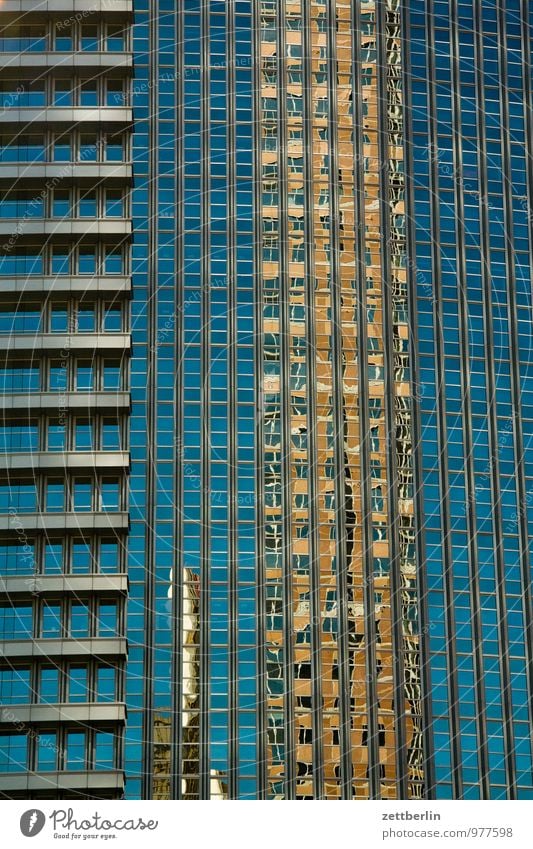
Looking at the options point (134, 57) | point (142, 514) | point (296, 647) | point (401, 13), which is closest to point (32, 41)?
point (134, 57)

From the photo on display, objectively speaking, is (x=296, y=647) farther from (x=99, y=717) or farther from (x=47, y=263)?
(x=47, y=263)

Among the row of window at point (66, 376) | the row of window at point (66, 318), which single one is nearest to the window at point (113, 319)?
the row of window at point (66, 318)

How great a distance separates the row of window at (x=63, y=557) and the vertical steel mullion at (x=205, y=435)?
5.37 metres

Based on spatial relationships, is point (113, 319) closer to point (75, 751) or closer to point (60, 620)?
point (60, 620)

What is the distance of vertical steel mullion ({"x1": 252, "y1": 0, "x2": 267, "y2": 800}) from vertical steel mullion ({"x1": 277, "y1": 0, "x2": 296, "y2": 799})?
4.36ft

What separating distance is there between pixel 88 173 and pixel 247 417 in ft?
62.9

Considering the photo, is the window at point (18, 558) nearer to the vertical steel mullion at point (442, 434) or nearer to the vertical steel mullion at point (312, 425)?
the vertical steel mullion at point (312, 425)

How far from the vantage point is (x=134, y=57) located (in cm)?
11938

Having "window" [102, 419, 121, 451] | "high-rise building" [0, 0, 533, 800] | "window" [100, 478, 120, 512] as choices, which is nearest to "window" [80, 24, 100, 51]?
"high-rise building" [0, 0, 533, 800]

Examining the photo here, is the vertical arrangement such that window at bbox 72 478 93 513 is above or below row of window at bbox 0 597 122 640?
above

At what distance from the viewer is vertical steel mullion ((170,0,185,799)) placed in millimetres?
108188

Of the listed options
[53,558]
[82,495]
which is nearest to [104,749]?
[53,558]

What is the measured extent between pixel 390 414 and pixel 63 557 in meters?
23.0

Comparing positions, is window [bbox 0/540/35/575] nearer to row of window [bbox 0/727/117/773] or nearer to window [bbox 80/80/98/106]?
row of window [bbox 0/727/117/773]
